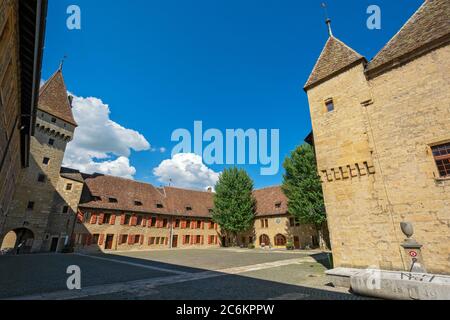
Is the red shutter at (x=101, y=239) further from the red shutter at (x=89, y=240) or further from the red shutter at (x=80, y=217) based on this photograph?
the red shutter at (x=80, y=217)

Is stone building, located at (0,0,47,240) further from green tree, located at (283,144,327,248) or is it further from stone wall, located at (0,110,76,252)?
green tree, located at (283,144,327,248)

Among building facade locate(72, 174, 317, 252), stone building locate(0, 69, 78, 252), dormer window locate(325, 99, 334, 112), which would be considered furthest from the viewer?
building facade locate(72, 174, 317, 252)

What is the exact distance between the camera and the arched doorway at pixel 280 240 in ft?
111

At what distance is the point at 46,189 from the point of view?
2608 cm

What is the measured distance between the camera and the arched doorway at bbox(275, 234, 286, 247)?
33.8m

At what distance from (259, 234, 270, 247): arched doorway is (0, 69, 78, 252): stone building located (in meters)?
26.4

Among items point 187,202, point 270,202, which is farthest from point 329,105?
point 187,202

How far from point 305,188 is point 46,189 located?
30.3 m

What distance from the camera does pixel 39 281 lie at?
33.9 ft

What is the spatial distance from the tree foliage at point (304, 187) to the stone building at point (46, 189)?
27.0 m

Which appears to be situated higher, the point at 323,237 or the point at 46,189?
the point at 46,189

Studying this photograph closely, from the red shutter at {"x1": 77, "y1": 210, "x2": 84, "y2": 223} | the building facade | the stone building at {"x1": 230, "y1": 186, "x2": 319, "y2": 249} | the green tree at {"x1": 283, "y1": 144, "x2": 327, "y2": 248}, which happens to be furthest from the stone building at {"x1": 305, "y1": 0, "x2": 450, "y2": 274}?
the red shutter at {"x1": 77, "y1": 210, "x2": 84, "y2": 223}

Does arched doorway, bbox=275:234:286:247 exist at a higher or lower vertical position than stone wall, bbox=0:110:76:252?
lower

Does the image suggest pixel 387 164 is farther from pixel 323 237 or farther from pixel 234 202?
pixel 234 202
